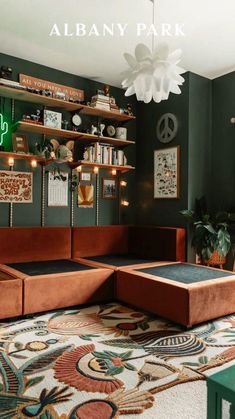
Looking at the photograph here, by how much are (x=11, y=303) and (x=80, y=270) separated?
762mm

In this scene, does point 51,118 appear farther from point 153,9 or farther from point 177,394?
point 177,394

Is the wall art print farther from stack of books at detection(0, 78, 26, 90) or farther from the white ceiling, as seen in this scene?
the white ceiling

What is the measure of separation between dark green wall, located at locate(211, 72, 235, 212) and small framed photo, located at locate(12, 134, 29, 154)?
8.19 feet

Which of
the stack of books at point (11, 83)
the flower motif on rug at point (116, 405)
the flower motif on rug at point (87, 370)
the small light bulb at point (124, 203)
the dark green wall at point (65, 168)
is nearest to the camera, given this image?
the flower motif on rug at point (116, 405)

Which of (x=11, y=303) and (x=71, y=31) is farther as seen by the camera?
(x=71, y=31)

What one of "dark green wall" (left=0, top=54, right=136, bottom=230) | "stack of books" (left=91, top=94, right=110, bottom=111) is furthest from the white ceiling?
"stack of books" (left=91, top=94, right=110, bottom=111)

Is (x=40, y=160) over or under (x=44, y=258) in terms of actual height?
over

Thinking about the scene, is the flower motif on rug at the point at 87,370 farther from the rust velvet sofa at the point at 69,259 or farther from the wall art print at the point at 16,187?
the wall art print at the point at 16,187

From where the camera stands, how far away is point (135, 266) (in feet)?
11.7

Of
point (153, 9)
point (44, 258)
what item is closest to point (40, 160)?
point (44, 258)

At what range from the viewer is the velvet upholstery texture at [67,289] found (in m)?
2.90

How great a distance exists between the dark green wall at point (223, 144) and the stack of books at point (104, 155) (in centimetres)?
128

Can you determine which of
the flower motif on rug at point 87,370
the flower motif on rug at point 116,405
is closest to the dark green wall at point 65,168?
the flower motif on rug at point 87,370

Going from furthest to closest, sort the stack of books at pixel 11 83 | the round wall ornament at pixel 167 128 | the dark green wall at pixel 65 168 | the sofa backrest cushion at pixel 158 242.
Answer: the round wall ornament at pixel 167 128
the sofa backrest cushion at pixel 158 242
the dark green wall at pixel 65 168
the stack of books at pixel 11 83
